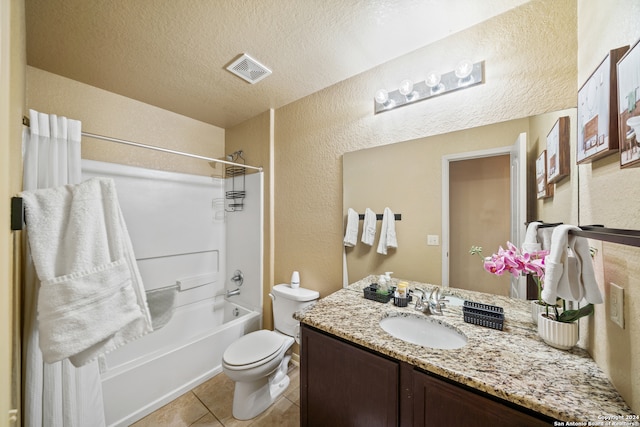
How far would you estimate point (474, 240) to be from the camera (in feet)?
4.09

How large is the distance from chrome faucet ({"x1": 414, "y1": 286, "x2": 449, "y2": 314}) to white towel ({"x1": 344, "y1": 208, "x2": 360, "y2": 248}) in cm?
58

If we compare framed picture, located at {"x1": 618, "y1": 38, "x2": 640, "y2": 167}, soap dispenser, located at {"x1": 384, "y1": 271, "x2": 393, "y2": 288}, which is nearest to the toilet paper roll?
soap dispenser, located at {"x1": 384, "y1": 271, "x2": 393, "y2": 288}

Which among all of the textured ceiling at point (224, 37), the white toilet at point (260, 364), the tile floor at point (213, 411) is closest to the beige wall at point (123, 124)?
the textured ceiling at point (224, 37)

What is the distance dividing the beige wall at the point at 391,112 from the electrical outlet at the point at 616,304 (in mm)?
686

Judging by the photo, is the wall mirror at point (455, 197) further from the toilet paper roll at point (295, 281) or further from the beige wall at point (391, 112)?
the toilet paper roll at point (295, 281)

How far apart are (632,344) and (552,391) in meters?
0.24

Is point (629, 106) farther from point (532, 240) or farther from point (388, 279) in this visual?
point (388, 279)

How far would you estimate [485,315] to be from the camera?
105 cm

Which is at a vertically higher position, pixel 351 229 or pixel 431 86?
pixel 431 86

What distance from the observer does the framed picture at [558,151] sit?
98 cm

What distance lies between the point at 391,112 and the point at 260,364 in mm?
1883

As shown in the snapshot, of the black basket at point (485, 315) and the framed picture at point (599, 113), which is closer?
the framed picture at point (599, 113)

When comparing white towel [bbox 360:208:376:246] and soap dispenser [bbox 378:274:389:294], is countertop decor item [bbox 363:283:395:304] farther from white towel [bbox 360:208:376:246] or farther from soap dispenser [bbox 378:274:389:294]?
white towel [bbox 360:208:376:246]

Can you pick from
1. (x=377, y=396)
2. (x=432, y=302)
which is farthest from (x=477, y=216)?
(x=377, y=396)
